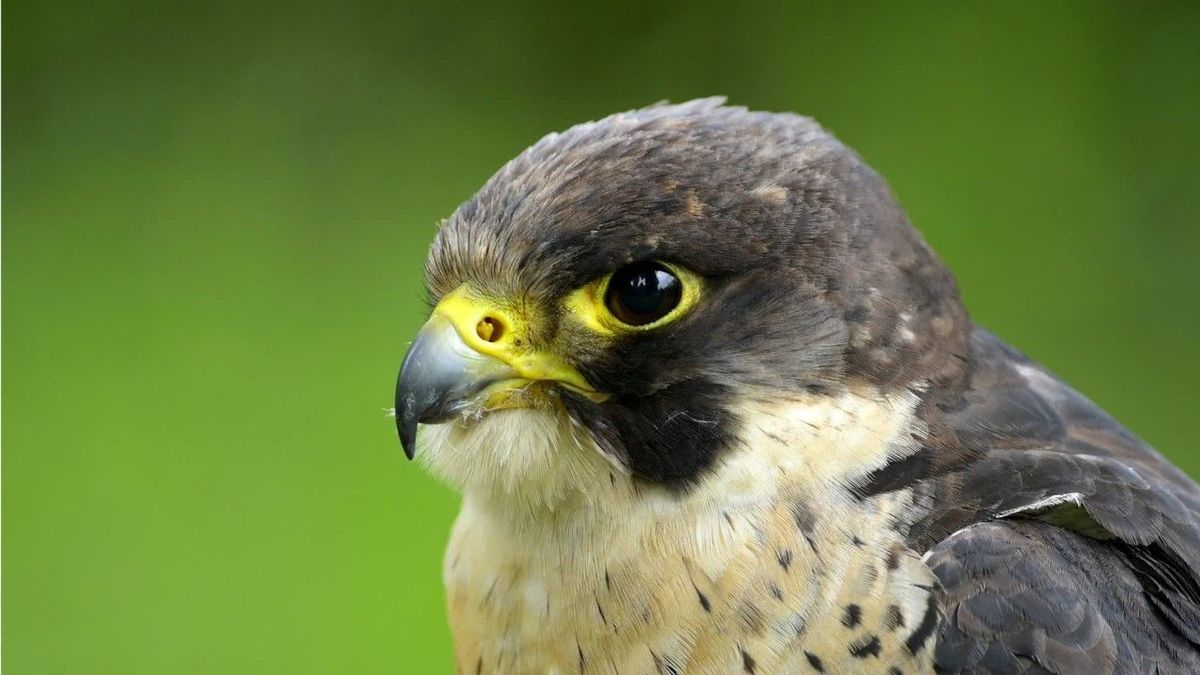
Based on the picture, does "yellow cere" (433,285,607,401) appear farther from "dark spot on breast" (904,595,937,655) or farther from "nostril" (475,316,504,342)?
"dark spot on breast" (904,595,937,655)

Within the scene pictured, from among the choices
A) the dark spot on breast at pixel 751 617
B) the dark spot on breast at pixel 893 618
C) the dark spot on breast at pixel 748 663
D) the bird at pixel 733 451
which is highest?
the bird at pixel 733 451

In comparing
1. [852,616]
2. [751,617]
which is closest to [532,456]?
[751,617]

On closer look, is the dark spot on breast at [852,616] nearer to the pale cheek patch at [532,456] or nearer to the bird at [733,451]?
the bird at [733,451]

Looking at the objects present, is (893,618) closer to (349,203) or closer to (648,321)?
(648,321)

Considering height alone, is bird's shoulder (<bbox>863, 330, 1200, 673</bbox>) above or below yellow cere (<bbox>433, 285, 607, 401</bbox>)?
below

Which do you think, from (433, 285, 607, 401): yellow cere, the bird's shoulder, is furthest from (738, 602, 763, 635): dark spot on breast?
(433, 285, 607, 401): yellow cere

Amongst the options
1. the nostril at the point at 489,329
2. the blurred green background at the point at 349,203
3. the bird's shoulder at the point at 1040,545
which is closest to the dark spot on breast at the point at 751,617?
the bird's shoulder at the point at 1040,545

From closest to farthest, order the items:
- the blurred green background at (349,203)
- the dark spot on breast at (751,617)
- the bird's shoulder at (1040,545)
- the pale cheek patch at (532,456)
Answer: the bird's shoulder at (1040,545) < the dark spot on breast at (751,617) < the pale cheek patch at (532,456) < the blurred green background at (349,203)
